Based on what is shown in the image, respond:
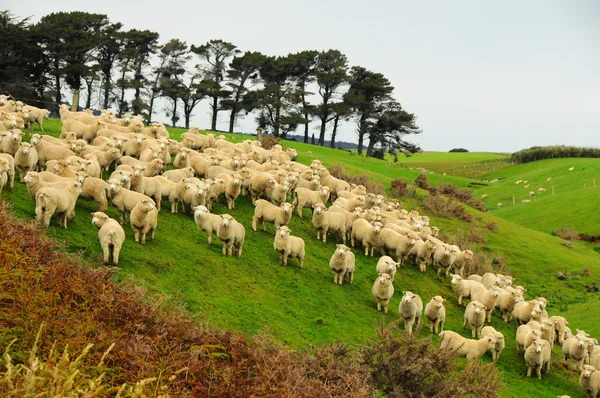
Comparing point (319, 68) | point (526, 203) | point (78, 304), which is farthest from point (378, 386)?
point (319, 68)

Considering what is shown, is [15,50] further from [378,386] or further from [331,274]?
[378,386]

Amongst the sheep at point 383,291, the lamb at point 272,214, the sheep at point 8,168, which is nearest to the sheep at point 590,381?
the sheep at point 383,291

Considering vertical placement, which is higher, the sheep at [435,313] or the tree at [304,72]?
the tree at [304,72]

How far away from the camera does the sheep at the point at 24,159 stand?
16.4 m

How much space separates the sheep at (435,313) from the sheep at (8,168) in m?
12.4

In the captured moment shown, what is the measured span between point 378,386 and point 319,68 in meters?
65.6

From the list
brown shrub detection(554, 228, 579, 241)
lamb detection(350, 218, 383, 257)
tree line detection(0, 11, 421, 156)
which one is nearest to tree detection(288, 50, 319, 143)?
tree line detection(0, 11, 421, 156)

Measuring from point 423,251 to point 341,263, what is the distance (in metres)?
5.39

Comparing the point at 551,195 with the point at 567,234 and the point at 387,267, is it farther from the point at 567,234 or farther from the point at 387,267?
the point at 387,267

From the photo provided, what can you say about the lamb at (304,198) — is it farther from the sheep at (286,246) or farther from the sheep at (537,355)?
the sheep at (537,355)

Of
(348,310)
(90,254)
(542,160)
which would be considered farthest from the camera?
(542,160)

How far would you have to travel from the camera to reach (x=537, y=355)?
16.5m

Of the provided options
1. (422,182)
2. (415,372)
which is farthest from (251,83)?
(415,372)

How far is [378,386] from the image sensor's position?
32.3ft
